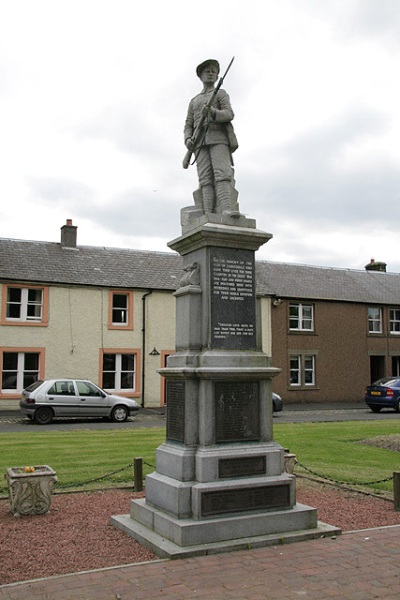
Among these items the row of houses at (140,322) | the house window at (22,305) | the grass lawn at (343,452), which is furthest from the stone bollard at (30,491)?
the house window at (22,305)

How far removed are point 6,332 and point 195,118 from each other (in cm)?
1970

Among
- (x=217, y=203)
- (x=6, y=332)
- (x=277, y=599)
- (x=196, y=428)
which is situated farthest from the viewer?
(x=6, y=332)

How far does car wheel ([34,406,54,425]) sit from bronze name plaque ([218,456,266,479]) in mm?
14815

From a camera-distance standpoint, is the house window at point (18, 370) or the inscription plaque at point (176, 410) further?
the house window at point (18, 370)

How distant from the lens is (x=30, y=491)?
779 cm

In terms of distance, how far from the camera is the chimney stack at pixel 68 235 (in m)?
29.6

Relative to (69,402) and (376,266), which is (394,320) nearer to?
(376,266)

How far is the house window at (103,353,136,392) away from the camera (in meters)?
27.7

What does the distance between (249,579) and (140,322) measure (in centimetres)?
2322

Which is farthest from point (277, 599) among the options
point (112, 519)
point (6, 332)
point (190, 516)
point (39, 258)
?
point (39, 258)

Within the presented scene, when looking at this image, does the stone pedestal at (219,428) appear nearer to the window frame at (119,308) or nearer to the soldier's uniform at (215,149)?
the soldier's uniform at (215,149)

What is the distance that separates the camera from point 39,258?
2786cm

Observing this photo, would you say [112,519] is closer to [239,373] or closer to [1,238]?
[239,373]

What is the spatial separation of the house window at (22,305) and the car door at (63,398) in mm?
6294
